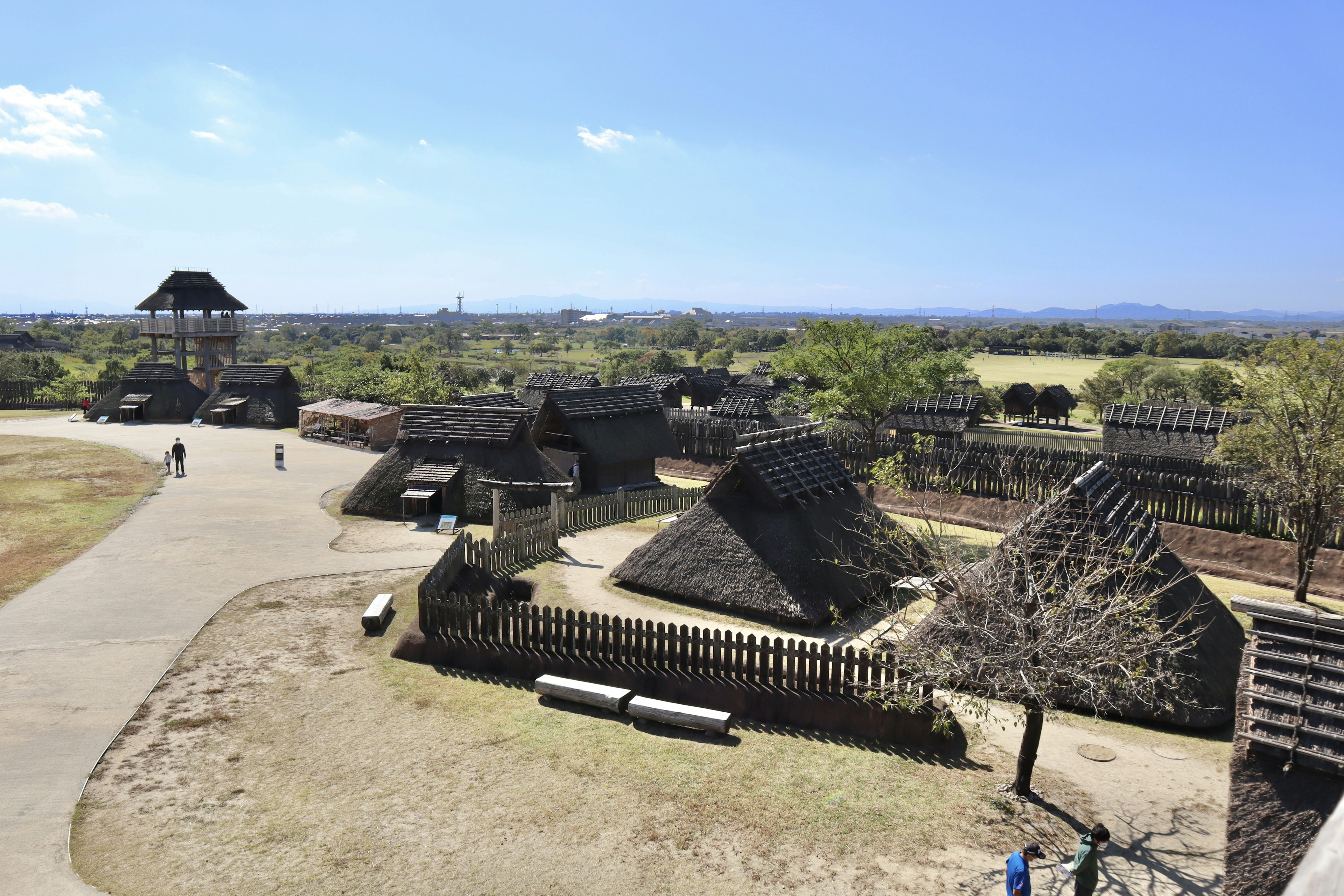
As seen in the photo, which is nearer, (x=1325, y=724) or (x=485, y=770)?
(x=1325, y=724)

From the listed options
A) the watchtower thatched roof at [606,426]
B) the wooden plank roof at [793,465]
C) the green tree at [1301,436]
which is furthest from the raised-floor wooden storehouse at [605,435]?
the green tree at [1301,436]

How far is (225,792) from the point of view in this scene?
10.0 metres

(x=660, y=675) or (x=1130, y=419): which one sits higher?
(x=1130, y=419)

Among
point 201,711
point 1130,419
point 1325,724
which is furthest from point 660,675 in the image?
point 1130,419

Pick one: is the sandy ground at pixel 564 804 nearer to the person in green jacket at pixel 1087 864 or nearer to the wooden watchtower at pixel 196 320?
the person in green jacket at pixel 1087 864

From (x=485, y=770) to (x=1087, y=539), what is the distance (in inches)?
377

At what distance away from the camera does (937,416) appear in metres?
49.8

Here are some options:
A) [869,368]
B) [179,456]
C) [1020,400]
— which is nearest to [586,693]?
[869,368]

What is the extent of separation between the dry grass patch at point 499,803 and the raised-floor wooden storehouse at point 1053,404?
53207 mm

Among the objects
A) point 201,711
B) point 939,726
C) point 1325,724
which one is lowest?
point 201,711

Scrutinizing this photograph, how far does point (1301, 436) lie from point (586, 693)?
19231 mm

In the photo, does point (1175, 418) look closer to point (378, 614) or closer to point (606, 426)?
point (606, 426)

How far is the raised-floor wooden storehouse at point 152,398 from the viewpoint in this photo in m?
50.1

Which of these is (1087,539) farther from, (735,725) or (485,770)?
(485,770)
